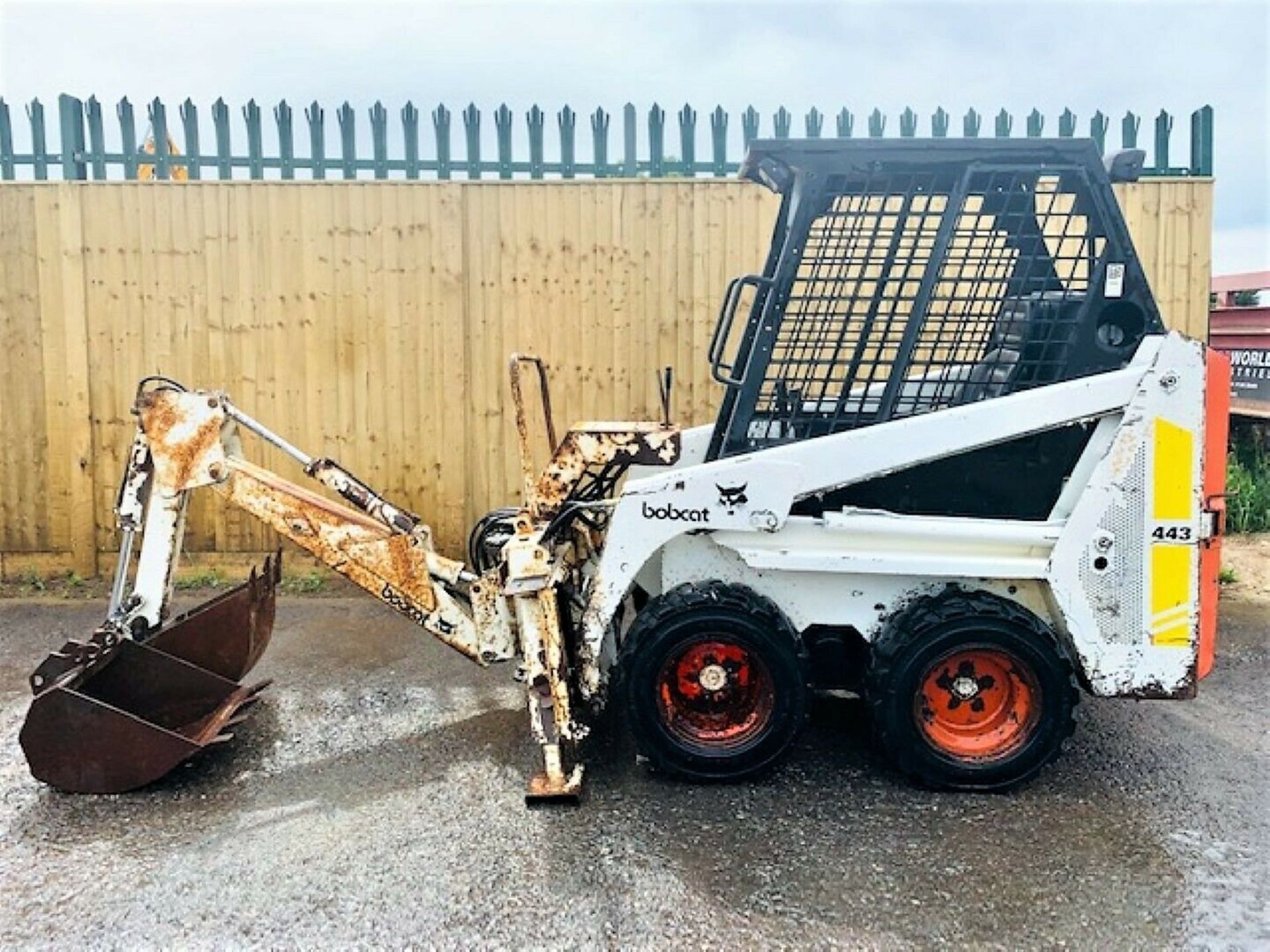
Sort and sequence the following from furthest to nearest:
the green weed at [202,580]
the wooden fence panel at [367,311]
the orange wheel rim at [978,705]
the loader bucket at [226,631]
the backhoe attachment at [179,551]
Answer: the green weed at [202,580] → the wooden fence panel at [367,311] → the loader bucket at [226,631] → the backhoe attachment at [179,551] → the orange wheel rim at [978,705]

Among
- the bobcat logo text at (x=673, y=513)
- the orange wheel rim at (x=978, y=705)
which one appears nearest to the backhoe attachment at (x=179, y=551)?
the bobcat logo text at (x=673, y=513)

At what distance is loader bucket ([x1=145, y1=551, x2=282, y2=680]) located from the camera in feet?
15.1

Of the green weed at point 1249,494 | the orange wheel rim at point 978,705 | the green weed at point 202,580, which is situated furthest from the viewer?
the green weed at point 1249,494

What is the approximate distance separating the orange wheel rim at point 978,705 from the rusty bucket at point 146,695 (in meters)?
2.71

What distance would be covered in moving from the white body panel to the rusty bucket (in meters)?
1.61

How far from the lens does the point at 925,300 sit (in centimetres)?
408

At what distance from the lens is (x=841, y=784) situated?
4.05 m

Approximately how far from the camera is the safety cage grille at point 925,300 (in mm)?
4066

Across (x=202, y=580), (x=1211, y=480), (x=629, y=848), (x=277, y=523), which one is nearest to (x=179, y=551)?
(x=277, y=523)

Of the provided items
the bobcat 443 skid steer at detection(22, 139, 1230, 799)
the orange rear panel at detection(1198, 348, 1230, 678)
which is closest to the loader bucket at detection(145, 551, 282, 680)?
the bobcat 443 skid steer at detection(22, 139, 1230, 799)

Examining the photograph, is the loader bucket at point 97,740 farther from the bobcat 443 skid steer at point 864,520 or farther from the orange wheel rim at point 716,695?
the orange wheel rim at point 716,695

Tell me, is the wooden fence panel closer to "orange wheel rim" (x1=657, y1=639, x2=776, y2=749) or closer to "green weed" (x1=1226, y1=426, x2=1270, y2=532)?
"green weed" (x1=1226, y1=426, x2=1270, y2=532)

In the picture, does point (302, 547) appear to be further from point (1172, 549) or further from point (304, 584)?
point (1172, 549)

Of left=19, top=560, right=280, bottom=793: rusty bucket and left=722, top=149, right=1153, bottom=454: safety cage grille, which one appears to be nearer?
left=19, top=560, right=280, bottom=793: rusty bucket
